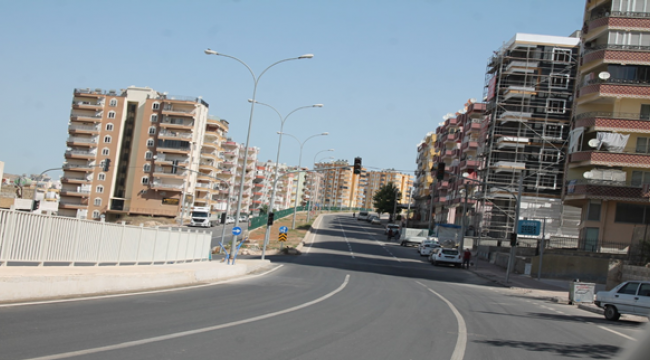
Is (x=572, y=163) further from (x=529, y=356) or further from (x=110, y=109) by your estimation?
(x=110, y=109)

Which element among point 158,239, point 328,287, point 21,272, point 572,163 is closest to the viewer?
point 21,272

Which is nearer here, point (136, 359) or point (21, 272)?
point (136, 359)

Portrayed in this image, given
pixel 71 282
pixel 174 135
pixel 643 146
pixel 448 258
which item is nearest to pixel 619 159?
pixel 643 146

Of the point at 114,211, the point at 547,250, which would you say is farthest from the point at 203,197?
the point at 547,250

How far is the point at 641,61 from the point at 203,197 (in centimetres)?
8630

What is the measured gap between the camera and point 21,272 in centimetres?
1270

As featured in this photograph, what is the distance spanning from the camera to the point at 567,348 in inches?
431

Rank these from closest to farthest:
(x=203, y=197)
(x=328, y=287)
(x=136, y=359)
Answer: (x=136, y=359)
(x=328, y=287)
(x=203, y=197)

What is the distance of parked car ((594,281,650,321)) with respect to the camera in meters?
18.0

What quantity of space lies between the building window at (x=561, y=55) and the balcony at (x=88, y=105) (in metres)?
76.8

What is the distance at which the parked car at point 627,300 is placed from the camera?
18016 mm

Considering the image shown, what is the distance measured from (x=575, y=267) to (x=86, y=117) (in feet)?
302

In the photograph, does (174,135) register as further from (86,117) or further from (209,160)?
(86,117)

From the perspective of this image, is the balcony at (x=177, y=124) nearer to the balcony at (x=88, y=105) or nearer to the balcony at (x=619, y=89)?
the balcony at (x=88, y=105)
